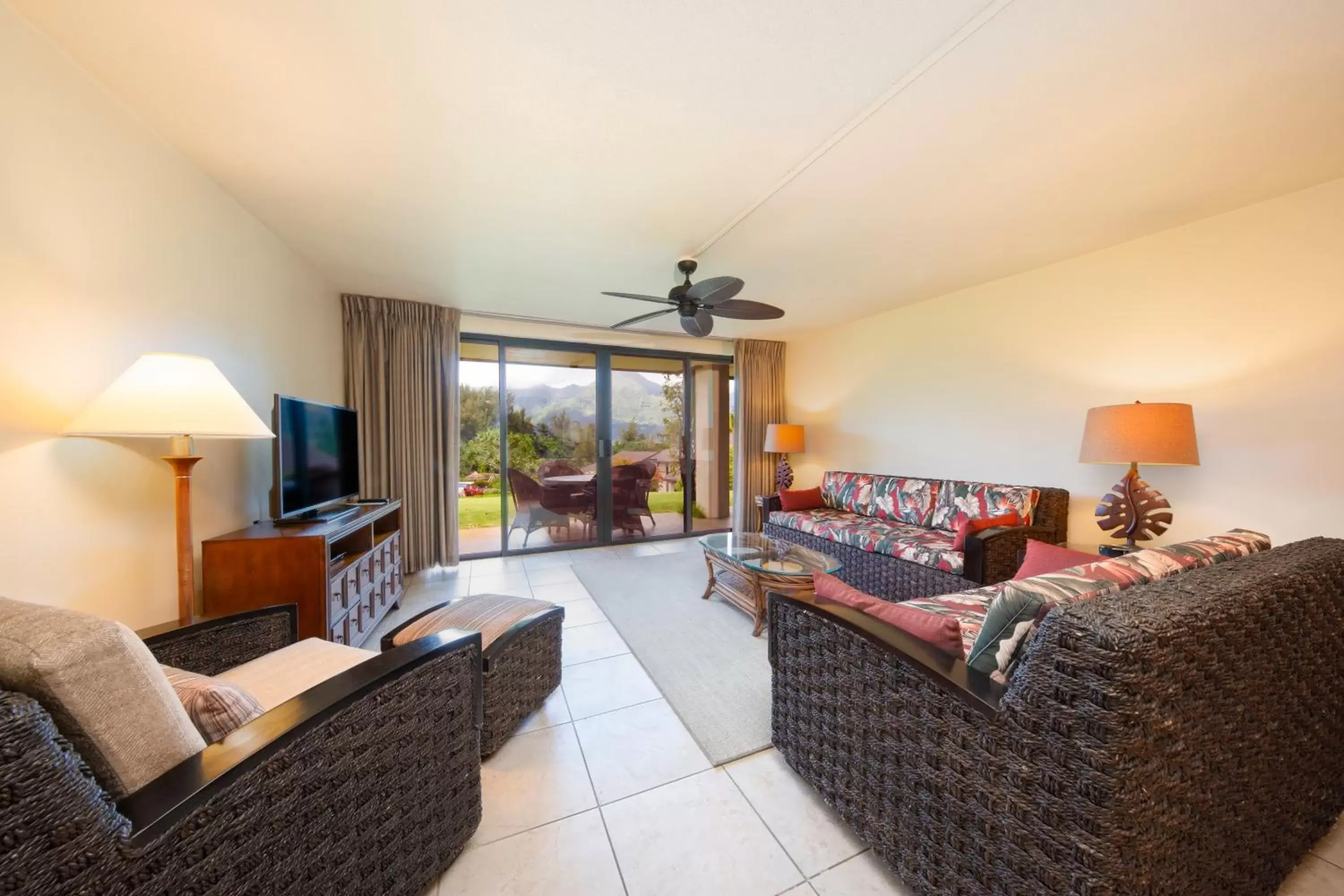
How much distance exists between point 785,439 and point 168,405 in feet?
14.5

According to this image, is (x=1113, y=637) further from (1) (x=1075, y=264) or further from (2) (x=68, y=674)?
(1) (x=1075, y=264)

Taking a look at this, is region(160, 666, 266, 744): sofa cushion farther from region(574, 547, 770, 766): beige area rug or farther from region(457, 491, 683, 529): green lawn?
region(457, 491, 683, 529): green lawn

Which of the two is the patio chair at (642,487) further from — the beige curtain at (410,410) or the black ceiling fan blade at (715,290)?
the black ceiling fan blade at (715,290)

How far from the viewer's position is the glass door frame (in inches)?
166

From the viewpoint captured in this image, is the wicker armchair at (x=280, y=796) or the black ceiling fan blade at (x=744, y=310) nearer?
the wicker armchair at (x=280, y=796)

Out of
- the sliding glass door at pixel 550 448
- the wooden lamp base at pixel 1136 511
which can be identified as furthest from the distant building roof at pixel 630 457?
the wooden lamp base at pixel 1136 511

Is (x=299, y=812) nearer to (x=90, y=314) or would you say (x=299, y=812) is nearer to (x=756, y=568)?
(x=90, y=314)

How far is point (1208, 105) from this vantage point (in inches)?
61.6

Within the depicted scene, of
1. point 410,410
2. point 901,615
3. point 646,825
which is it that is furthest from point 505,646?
point 410,410

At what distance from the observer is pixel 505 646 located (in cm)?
171

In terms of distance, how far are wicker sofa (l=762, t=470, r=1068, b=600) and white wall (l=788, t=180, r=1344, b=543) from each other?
0.24 metres

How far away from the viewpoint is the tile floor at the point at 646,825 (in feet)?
4.02

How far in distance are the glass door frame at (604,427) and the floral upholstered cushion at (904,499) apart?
1.66m

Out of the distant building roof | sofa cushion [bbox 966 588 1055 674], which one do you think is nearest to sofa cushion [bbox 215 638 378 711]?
sofa cushion [bbox 966 588 1055 674]
